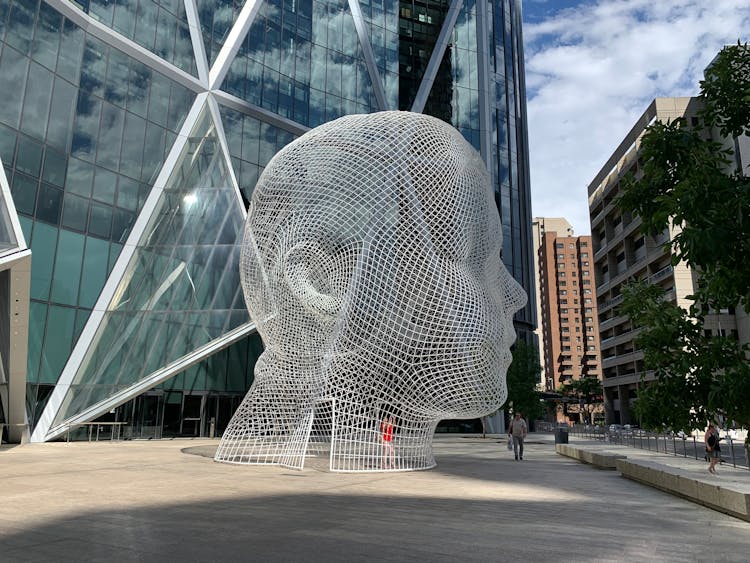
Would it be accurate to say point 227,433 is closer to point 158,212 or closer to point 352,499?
point 352,499

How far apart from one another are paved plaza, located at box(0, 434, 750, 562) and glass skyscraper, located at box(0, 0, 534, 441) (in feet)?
31.9

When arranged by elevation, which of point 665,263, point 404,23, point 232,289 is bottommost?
point 232,289

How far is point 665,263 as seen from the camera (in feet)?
173

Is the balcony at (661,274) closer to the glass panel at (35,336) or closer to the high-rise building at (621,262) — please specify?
the high-rise building at (621,262)

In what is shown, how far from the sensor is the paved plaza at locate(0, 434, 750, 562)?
5227mm

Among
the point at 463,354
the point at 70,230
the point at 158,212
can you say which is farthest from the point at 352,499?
the point at 158,212

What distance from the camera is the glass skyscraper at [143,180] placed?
1984cm

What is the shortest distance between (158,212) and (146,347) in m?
5.46

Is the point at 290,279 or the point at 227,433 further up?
the point at 290,279

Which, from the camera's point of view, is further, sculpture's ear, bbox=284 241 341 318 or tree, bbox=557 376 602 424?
tree, bbox=557 376 602 424

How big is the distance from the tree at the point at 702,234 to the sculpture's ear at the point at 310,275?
8648 mm

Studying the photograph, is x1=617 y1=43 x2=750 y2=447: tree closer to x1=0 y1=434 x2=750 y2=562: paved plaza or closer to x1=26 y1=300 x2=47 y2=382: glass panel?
x1=0 y1=434 x2=750 y2=562: paved plaza

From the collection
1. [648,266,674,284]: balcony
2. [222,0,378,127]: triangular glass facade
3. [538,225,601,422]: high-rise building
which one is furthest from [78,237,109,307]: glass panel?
[538,225,601,422]: high-rise building

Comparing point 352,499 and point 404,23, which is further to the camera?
point 404,23
